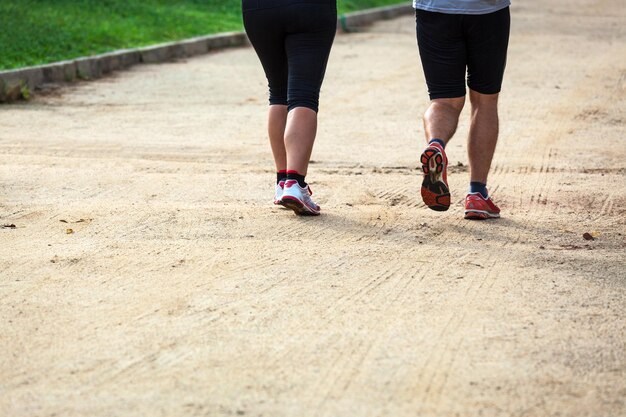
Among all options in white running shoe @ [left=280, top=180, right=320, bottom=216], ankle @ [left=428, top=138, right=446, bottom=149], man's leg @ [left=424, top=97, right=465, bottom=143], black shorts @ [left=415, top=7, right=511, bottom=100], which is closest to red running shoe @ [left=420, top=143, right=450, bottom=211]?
ankle @ [left=428, top=138, right=446, bottom=149]

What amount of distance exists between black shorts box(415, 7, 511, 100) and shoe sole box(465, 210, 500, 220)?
0.56 metres

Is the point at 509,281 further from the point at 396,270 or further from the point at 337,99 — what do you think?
the point at 337,99

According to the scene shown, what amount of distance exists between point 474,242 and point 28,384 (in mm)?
2224

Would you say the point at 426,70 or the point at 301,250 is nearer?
the point at 301,250

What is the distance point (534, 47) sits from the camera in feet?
45.8

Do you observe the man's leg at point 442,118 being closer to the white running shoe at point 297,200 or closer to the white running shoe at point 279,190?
the white running shoe at point 297,200

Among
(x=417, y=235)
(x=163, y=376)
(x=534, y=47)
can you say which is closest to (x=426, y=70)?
(x=417, y=235)

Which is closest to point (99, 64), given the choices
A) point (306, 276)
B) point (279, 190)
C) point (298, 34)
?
point (279, 190)

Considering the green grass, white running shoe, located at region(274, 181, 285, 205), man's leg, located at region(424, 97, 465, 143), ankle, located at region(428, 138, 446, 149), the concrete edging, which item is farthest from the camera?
the green grass

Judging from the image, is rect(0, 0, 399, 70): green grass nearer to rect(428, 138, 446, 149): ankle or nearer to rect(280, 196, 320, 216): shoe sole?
rect(280, 196, 320, 216): shoe sole

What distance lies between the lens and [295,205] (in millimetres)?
4949

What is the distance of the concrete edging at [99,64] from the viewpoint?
978 cm

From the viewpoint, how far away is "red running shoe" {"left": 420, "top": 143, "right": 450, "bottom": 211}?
4633 mm

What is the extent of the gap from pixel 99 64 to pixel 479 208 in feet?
24.8
